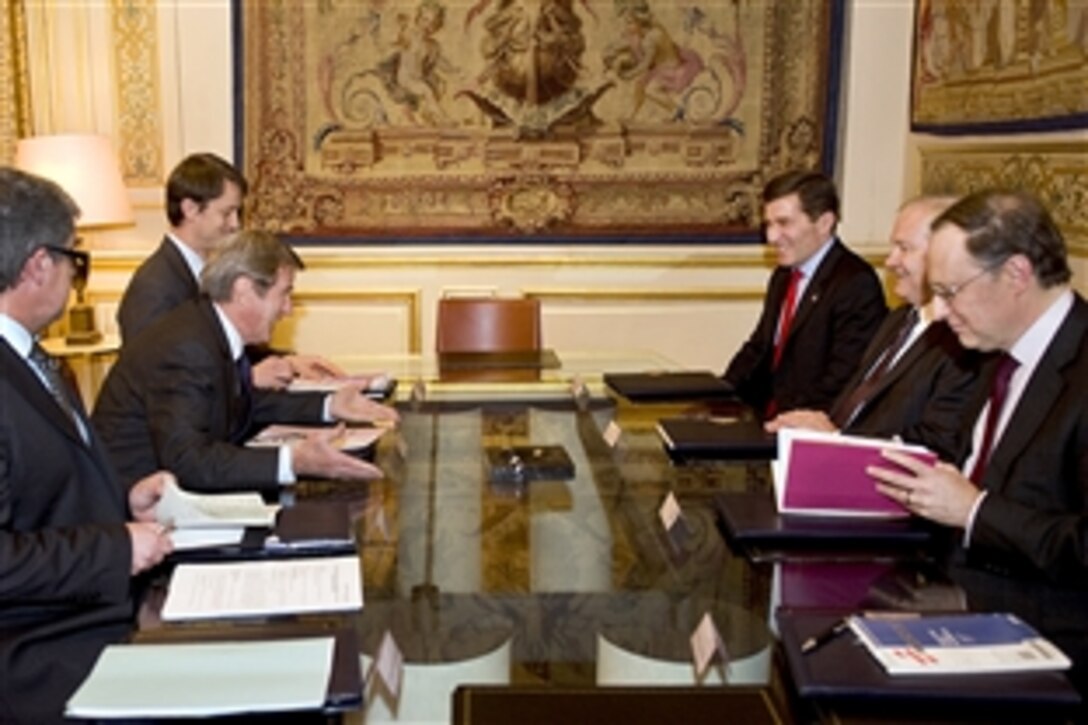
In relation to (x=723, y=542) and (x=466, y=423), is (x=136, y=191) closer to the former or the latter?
(x=466, y=423)

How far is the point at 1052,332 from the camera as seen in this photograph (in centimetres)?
204

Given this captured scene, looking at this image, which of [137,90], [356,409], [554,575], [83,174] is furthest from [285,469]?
[137,90]

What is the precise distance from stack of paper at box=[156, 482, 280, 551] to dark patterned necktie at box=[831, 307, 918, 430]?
59.9 inches

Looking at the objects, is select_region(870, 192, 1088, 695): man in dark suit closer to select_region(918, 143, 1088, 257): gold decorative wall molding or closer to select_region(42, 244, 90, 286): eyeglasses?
select_region(42, 244, 90, 286): eyeglasses

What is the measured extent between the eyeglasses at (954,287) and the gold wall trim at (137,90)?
399 centimetres

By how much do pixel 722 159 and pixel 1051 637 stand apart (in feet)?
12.8

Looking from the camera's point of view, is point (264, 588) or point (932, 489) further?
point (932, 489)

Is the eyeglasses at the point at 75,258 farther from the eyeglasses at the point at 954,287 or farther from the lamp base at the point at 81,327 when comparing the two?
the lamp base at the point at 81,327

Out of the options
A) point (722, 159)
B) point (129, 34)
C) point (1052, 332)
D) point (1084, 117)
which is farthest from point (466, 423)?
point (129, 34)

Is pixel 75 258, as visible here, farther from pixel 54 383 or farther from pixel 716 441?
pixel 716 441

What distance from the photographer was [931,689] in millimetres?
1326

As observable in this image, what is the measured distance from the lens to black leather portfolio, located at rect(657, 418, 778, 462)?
254 centimetres

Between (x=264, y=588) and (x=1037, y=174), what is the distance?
125 inches

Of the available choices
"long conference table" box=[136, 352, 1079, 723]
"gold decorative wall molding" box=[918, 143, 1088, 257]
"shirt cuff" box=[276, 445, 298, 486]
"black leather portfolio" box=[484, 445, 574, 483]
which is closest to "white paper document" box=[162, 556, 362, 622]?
"long conference table" box=[136, 352, 1079, 723]
